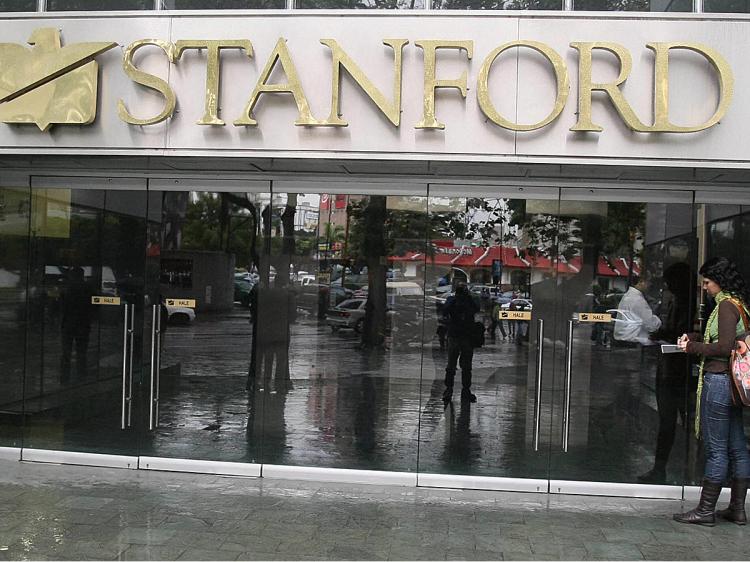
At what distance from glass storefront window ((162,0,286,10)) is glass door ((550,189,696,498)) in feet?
11.2

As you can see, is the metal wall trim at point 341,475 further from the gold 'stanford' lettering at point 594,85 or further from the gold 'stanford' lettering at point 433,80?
the gold 'stanford' lettering at point 594,85

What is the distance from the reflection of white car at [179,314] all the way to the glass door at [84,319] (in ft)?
1.12

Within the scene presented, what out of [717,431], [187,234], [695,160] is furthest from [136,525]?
[695,160]

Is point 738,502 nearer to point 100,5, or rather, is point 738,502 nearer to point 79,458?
point 79,458

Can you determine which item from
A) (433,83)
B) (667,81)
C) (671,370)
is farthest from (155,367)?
(667,81)

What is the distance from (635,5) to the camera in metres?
6.86

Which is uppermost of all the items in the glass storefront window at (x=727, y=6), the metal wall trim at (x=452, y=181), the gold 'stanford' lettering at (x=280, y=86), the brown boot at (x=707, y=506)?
the glass storefront window at (x=727, y=6)

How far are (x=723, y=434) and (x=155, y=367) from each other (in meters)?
5.43

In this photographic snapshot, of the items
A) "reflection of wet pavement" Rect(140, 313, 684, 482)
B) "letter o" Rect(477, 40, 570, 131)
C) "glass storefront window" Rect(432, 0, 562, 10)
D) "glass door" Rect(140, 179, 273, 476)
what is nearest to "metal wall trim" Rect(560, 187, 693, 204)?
"letter o" Rect(477, 40, 570, 131)

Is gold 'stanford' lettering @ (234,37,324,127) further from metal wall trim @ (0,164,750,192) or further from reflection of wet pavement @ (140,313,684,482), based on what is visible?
reflection of wet pavement @ (140,313,684,482)

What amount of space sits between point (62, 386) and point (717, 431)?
6.44m

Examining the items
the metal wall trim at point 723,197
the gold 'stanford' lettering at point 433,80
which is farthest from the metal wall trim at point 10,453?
the metal wall trim at point 723,197

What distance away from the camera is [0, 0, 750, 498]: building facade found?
6.53 meters

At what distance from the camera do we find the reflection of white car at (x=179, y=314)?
7742 mm
